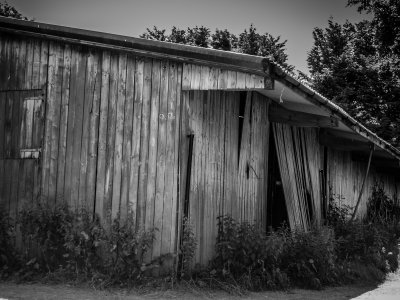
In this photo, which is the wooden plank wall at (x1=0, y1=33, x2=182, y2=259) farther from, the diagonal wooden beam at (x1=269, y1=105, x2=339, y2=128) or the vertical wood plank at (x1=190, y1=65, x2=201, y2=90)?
the diagonal wooden beam at (x1=269, y1=105, x2=339, y2=128)

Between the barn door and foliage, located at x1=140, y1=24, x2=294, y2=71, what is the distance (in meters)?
21.4

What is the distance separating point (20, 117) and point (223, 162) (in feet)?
12.7

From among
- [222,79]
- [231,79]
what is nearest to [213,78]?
[222,79]

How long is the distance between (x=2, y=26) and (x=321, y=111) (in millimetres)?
6255

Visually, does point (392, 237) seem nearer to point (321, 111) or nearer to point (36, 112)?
point (321, 111)

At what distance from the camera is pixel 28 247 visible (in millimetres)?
8578

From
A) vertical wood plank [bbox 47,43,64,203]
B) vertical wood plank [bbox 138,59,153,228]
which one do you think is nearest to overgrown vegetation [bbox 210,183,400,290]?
vertical wood plank [bbox 138,59,153,228]

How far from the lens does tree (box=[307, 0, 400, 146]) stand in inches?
948

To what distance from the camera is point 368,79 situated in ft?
82.2

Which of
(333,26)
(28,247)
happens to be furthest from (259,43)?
(28,247)

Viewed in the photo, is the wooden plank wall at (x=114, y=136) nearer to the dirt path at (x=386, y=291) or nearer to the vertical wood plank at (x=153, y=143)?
the vertical wood plank at (x=153, y=143)

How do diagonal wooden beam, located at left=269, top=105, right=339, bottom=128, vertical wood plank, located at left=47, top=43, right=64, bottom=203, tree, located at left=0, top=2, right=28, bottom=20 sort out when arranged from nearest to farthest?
vertical wood plank, located at left=47, top=43, right=64, bottom=203 < diagonal wooden beam, located at left=269, top=105, right=339, bottom=128 < tree, located at left=0, top=2, right=28, bottom=20

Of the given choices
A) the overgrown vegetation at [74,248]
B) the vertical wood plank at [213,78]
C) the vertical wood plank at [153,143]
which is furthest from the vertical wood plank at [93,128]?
the vertical wood plank at [213,78]

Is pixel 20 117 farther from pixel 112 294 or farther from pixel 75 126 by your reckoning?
pixel 112 294
